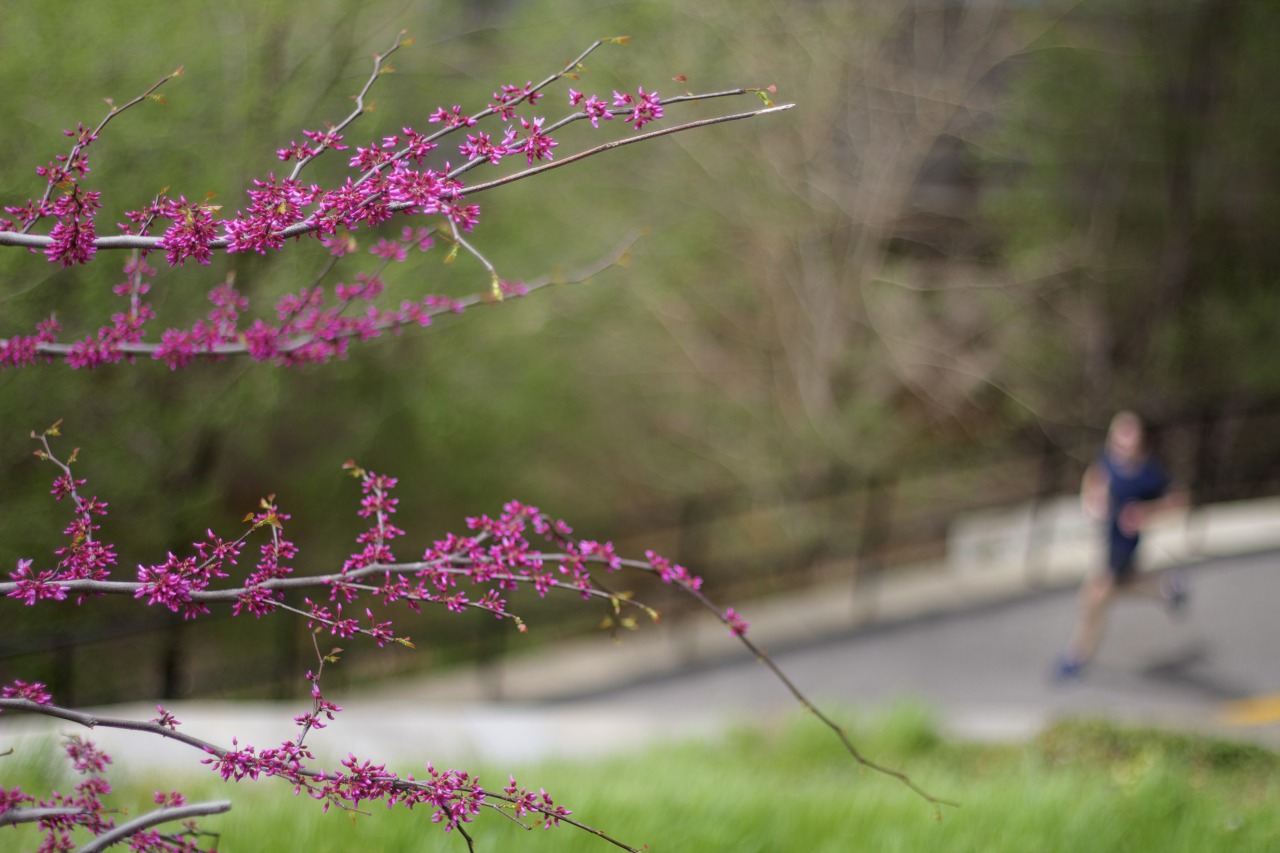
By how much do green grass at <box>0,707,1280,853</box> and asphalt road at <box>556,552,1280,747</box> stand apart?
1.21 metres

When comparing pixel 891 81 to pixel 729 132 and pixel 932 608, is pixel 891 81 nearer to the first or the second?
pixel 729 132

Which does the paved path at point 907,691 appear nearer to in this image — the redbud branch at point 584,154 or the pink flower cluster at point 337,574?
the pink flower cluster at point 337,574

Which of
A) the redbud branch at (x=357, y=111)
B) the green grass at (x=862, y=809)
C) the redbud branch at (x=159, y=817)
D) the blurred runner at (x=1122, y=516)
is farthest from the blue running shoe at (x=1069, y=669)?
the redbud branch at (x=159, y=817)

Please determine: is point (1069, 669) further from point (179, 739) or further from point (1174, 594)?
point (179, 739)

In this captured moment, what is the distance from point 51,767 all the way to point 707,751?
10.3 feet

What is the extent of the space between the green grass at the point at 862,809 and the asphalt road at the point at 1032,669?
3.98 ft

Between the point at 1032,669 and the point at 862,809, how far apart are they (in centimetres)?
424

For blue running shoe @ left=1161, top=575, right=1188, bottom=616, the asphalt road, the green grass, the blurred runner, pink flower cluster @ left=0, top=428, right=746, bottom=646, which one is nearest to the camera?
pink flower cluster @ left=0, top=428, right=746, bottom=646

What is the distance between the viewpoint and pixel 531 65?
10727 millimetres

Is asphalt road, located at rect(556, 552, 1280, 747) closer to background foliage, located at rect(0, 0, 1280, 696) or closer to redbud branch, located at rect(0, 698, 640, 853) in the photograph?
background foliage, located at rect(0, 0, 1280, 696)

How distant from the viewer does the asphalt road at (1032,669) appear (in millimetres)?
7285

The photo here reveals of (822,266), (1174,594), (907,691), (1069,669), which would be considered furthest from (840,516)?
(1174,594)

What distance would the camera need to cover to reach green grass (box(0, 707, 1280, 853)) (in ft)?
12.8

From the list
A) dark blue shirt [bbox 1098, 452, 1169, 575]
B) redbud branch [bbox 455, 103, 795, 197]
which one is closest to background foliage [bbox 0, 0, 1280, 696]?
dark blue shirt [bbox 1098, 452, 1169, 575]
